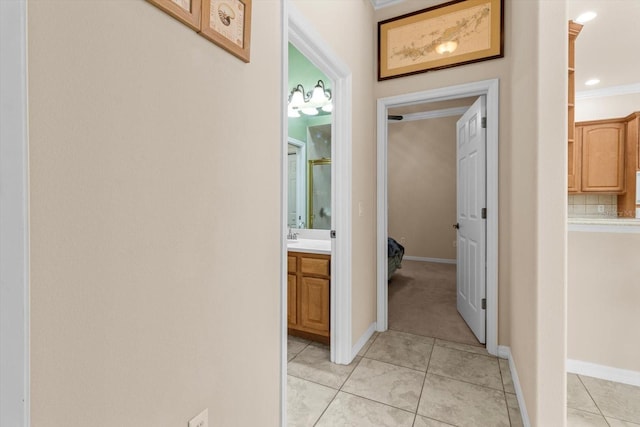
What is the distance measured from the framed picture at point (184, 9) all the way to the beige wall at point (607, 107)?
241 inches

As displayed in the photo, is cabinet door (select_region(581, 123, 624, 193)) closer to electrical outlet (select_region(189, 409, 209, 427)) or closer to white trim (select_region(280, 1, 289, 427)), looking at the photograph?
white trim (select_region(280, 1, 289, 427))

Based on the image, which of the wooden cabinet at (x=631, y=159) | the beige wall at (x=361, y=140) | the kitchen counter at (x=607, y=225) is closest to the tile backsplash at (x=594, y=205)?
the wooden cabinet at (x=631, y=159)

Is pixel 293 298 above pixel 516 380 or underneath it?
above

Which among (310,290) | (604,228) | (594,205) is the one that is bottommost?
(310,290)

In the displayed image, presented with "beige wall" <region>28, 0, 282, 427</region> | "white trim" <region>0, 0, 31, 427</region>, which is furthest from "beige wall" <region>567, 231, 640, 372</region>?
"white trim" <region>0, 0, 31, 427</region>

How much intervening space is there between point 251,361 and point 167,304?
0.50 meters

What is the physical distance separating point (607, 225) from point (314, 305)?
6.80 ft

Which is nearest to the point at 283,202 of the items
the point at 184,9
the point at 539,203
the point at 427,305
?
the point at 184,9

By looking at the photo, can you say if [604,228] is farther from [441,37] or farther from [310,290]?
[310,290]

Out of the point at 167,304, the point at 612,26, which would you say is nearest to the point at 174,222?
the point at 167,304

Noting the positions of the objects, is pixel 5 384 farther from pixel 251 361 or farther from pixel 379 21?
pixel 379 21

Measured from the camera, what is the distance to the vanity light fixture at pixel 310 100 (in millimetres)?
2956

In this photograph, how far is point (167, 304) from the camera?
859 mm

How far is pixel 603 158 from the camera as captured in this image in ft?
14.9
